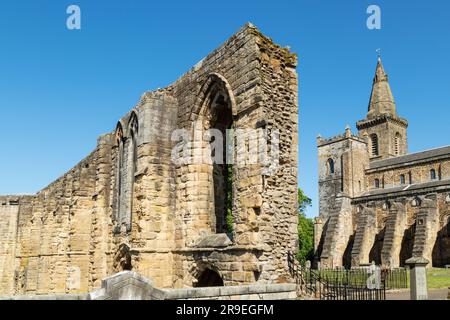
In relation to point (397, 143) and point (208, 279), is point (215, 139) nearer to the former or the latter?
point (208, 279)

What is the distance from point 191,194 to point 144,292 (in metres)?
5.44

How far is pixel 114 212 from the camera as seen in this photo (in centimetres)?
1678

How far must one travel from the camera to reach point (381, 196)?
42.6 m

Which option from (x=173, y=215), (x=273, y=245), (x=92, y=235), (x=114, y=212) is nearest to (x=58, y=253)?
(x=92, y=235)

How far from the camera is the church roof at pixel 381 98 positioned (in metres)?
58.9

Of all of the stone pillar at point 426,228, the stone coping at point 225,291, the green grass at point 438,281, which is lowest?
the green grass at point 438,281

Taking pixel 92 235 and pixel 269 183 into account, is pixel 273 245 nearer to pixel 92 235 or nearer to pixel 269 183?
pixel 269 183

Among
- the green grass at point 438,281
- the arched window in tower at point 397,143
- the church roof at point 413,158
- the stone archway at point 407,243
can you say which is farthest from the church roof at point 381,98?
the green grass at point 438,281

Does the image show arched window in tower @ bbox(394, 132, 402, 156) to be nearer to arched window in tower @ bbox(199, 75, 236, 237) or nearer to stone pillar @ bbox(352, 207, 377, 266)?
stone pillar @ bbox(352, 207, 377, 266)

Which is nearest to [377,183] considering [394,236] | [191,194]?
[394,236]

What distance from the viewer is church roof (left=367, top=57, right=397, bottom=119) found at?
58938 mm

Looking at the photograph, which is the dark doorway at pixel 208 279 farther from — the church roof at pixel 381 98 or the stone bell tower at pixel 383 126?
the church roof at pixel 381 98

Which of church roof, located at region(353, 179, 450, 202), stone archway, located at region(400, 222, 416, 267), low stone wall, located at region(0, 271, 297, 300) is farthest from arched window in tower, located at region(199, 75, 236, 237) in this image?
stone archway, located at region(400, 222, 416, 267)

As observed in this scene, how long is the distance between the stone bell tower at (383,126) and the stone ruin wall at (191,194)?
149 feet
